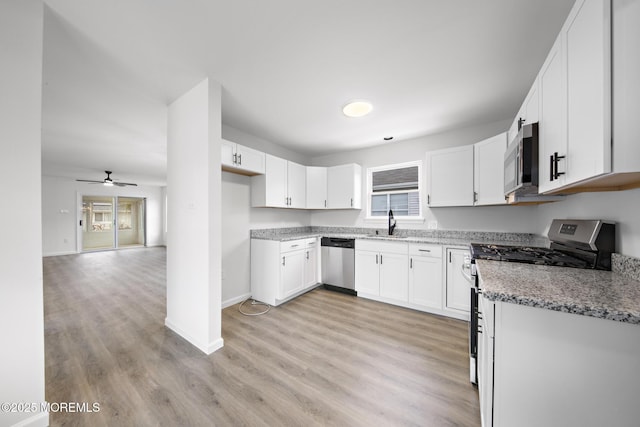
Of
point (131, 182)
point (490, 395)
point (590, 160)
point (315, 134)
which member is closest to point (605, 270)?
point (590, 160)

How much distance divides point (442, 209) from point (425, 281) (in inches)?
45.2

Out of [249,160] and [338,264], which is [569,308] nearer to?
[338,264]

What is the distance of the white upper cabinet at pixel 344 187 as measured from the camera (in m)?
3.86

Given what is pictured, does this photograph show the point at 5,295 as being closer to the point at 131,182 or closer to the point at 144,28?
the point at 144,28

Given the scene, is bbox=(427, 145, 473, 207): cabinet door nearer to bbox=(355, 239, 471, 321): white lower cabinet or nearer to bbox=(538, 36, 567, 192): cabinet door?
bbox=(355, 239, 471, 321): white lower cabinet

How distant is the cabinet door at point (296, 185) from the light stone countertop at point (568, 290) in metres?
2.88

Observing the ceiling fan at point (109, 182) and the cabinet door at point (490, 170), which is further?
the ceiling fan at point (109, 182)

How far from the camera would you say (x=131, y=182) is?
794 centimetres

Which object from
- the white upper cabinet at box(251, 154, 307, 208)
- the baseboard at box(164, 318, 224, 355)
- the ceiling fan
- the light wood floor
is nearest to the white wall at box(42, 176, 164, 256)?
the ceiling fan

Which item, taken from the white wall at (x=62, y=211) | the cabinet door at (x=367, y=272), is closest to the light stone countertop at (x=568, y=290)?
the cabinet door at (x=367, y=272)

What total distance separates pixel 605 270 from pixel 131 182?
429 inches

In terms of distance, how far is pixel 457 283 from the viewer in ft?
8.71

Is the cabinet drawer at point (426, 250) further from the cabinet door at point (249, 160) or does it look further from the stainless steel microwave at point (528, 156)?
the cabinet door at point (249, 160)

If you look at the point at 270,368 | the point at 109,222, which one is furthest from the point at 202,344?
the point at 109,222
